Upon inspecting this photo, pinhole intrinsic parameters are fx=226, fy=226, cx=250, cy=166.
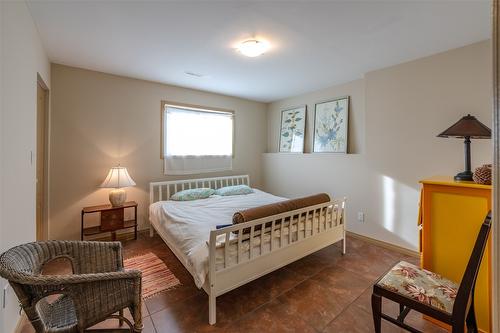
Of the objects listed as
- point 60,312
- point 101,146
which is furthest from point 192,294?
point 101,146

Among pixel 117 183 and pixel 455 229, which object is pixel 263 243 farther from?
pixel 117 183

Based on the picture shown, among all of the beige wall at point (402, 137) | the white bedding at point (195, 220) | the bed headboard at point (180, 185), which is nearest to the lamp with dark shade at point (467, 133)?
the beige wall at point (402, 137)

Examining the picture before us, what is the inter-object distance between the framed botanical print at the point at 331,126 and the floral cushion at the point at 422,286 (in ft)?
7.54

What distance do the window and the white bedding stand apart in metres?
0.83

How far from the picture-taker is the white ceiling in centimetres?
187

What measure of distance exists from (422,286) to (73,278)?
216 cm

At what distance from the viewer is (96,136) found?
3.32 meters

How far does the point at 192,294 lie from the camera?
2186 millimetres

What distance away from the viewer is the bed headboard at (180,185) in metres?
3.74

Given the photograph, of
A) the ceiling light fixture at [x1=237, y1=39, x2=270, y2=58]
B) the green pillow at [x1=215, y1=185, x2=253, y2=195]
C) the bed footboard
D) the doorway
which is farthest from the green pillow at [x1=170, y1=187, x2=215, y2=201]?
the ceiling light fixture at [x1=237, y1=39, x2=270, y2=58]

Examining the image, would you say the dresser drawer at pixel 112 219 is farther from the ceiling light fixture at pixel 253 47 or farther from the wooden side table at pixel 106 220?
the ceiling light fixture at pixel 253 47

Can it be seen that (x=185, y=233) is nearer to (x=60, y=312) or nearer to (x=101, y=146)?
(x=60, y=312)

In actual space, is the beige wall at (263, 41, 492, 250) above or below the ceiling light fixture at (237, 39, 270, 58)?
below

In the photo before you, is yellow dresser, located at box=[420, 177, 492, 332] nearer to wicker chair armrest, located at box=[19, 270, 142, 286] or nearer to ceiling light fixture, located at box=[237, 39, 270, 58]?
ceiling light fixture, located at box=[237, 39, 270, 58]
